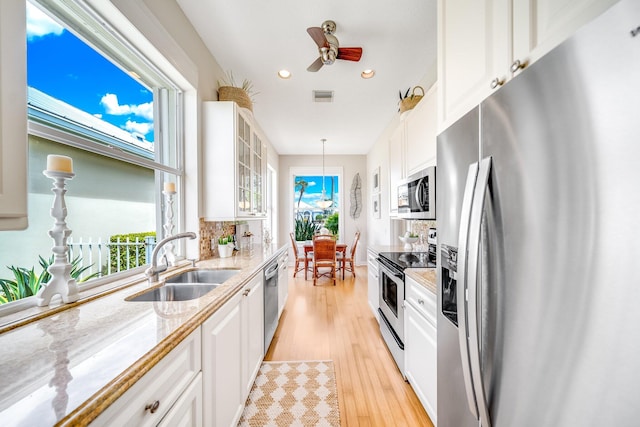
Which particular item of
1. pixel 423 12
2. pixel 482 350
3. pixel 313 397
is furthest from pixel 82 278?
pixel 423 12

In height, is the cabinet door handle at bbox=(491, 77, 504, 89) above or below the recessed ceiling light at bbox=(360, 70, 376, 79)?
below

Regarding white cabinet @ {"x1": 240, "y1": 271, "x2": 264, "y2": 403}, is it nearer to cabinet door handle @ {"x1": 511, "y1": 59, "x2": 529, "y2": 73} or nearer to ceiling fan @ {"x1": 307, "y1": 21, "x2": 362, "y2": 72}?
cabinet door handle @ {"x1": 511, "y1": 59, "x2": 529, "y2": 73}

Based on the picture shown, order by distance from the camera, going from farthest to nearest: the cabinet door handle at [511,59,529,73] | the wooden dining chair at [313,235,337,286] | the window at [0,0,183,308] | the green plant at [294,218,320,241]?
the green plant at [294,218,320,241], the wooden dining chair at [313,235,337,286], the window at [0,0,183,308], the cabinet door handle at [511,59,529,73]

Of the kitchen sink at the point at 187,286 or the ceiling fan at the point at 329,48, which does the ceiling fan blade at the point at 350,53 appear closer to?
the ceiling fan at the point at 329,48

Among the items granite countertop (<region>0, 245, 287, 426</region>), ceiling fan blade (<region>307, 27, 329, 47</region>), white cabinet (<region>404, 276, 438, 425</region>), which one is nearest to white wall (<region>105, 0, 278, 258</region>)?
ceiling fan blade (<region>307, 27, 329, 47</region>)

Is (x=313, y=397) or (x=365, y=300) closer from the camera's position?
(x=313, y=397)

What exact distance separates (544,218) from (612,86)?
0.90 feet

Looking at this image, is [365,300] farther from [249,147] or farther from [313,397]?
[249,147]

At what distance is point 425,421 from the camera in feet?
4.92

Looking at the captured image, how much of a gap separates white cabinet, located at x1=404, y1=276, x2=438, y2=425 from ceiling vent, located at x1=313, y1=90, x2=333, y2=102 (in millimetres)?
2325

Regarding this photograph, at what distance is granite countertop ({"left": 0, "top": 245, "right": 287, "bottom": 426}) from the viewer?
1.61ft

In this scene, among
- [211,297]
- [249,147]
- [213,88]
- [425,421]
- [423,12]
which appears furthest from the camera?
[249,147]

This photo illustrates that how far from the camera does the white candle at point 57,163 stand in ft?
3.14

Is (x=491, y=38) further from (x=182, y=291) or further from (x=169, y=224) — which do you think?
(x=169, y=224)
